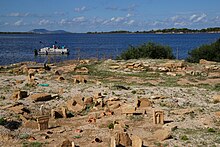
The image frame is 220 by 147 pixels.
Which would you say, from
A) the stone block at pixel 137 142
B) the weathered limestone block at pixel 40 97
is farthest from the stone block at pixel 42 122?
the weathered limestone block at pixel 40 97

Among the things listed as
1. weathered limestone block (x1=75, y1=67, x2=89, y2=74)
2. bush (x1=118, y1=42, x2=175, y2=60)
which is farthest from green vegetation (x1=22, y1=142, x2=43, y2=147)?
bush (x1=118, y1=42, x2=175, y2=60)

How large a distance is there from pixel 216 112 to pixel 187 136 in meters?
3.38

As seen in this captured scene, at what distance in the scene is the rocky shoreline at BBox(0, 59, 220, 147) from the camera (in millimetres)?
11602

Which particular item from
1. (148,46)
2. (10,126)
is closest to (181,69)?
(148,46)

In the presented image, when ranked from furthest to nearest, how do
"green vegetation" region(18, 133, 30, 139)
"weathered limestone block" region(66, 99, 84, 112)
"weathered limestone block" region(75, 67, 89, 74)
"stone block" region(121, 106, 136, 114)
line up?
"weathered limestone block" region(75, 67, 89, 74) < "weathered limestone block" region(66, 99, 84, 112) < "stone block" region(121, 106, 136, 114) < "green vegetation" region(18, 133, 30, 139)

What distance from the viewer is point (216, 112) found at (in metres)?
14.6

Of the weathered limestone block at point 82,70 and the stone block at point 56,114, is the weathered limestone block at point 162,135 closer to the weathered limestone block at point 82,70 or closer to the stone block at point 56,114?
the stone block at point 56,114

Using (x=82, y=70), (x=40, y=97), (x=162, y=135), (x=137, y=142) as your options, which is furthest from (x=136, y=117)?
(x=82, y=70)

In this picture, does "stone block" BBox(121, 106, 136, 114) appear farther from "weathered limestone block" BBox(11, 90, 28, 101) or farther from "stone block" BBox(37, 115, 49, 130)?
"weathered limestone block" BBox(11, 90, 28, 101)

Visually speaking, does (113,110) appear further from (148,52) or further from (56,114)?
(148,52)

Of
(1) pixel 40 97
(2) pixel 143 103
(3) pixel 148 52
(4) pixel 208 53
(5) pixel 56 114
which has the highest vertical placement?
(3) pixel 148 52

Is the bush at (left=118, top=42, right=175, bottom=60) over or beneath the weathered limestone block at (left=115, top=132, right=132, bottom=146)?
over

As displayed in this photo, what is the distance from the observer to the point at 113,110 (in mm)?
15492

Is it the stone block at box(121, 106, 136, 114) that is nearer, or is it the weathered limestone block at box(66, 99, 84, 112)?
the stone block at box(121, 106, 136, 114)
